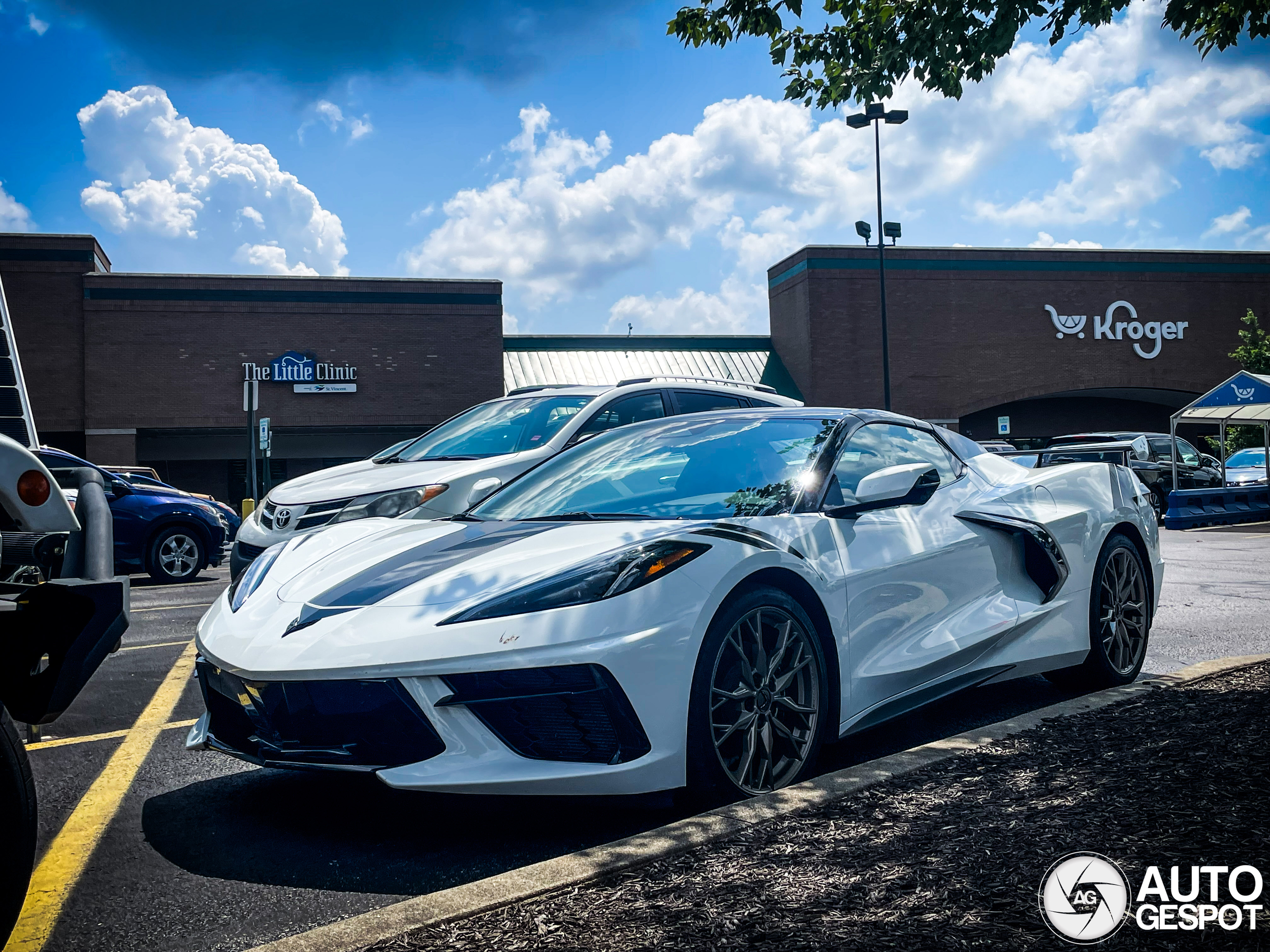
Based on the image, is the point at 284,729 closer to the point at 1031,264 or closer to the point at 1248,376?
the point at 1248,376

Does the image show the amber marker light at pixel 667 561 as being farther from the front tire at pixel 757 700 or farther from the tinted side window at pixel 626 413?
the tinted side window at pixel 626 413

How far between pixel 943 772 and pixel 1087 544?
1.97 m

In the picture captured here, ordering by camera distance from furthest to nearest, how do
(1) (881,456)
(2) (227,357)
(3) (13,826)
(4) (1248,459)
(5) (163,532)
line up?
(2) (227,357)
(4) (1248,459)
(5) (163,532)
(1) (881,456)
(3) (13,826)

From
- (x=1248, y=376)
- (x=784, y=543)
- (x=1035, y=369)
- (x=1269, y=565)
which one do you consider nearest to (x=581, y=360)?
(x=1035, y=369)

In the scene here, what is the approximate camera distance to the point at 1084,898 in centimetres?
233

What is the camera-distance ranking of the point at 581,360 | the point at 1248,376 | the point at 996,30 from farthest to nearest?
1. the point at 581,360
2. the point at 1248,376
3. the point at 996,30

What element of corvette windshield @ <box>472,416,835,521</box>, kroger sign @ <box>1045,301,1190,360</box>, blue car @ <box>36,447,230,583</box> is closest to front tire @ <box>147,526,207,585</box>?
blue car @ <box>36,447,230,583</box>

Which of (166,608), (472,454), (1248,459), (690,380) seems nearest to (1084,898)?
(472,454)

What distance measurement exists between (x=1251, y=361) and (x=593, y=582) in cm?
3907

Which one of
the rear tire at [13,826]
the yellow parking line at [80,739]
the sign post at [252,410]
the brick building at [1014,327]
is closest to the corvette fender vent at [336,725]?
the rear tire at [13,826]

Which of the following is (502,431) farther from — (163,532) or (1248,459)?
(1248,459)

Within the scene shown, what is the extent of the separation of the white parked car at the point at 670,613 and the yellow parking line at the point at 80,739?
0.93 m

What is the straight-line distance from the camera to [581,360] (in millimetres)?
36125

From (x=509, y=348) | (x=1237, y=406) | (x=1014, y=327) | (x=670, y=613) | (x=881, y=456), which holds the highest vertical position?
(x=1014, y=327)
